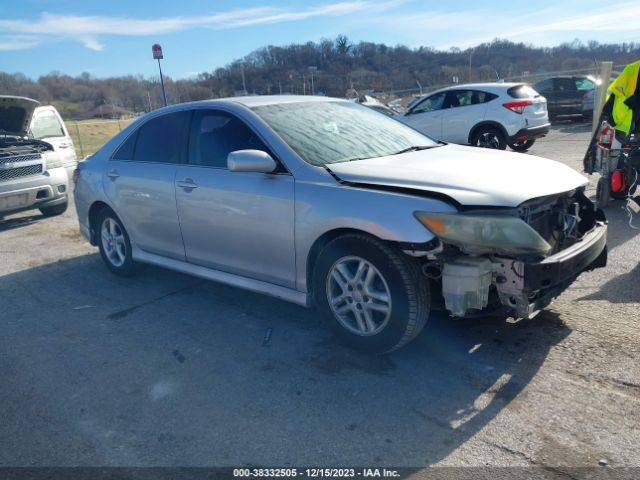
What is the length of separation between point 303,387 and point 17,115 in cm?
842

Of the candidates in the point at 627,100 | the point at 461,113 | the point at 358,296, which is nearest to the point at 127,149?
the point at 358,296

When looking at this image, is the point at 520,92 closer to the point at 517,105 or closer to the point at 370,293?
the point at 517,105

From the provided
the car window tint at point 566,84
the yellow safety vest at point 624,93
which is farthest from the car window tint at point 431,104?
the car window tint at point 566,84

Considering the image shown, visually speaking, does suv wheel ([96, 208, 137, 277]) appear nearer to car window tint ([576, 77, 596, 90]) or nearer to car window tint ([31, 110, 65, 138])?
car window tint ([31, 110, 65, 138])

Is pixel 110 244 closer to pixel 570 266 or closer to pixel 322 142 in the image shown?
pixel 322 142

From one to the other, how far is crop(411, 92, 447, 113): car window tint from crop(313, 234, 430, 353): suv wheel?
10381 millimetres

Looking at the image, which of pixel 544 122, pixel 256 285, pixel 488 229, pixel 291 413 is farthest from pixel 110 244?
pixel 544 122

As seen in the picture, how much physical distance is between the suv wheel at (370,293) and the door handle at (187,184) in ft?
4.75

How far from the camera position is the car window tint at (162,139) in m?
4.72

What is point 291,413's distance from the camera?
299 cm

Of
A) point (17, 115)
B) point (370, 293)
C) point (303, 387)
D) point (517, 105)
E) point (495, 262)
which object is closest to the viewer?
point (495, 262)

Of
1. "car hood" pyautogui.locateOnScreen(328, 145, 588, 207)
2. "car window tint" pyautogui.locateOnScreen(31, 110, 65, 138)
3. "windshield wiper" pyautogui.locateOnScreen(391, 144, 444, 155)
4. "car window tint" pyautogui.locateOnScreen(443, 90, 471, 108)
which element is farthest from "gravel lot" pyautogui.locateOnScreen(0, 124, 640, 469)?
"car window tint" pyautogui.locateOnScreen(443, 90, 471, 108)

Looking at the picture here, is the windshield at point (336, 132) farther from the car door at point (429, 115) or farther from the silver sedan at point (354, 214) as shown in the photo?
the car door at point (429, 115)

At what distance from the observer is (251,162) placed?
3713 millimetres
